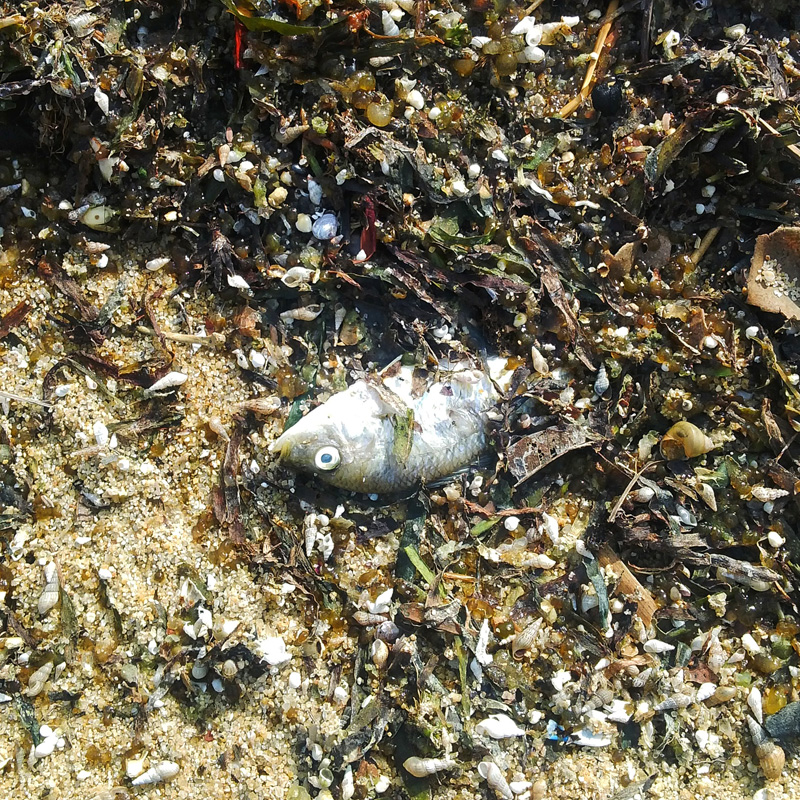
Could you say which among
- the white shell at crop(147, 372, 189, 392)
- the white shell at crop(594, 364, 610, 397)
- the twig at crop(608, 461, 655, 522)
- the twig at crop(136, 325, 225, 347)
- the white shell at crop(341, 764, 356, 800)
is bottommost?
the white shell at crop(341, 764, 356, 800)

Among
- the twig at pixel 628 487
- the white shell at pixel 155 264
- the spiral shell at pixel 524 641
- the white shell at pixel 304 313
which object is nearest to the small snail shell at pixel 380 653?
the spiral shell at pixel 524 641

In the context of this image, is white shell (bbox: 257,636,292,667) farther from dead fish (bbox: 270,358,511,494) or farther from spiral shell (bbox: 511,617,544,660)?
spiral shell (bbox: 511,617,544,660)

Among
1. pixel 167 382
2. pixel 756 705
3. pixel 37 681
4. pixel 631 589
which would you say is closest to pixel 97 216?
pixel 167 382

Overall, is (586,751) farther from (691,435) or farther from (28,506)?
(28,506)

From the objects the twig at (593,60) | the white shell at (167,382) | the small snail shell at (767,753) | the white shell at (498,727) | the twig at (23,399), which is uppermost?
the twig at (593,60)

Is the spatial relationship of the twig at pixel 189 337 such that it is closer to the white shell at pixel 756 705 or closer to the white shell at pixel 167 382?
the white shell at pixel 167 382

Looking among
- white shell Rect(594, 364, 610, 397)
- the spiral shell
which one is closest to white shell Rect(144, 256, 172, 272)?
white shell Rect(594, 364, 610, 397)

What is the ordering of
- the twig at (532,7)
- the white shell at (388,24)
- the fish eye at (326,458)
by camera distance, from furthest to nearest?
the twig at (532,7), the fish eye at (326,458), the white shell at (388,24)
